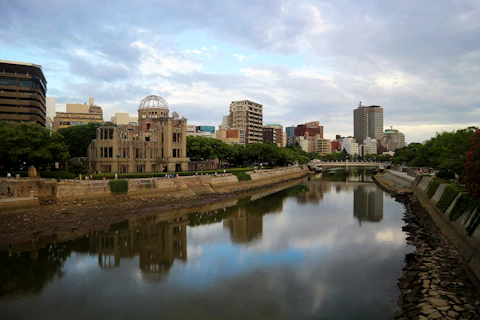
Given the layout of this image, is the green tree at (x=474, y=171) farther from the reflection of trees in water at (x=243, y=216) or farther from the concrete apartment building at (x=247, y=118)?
the concrete apartment building at (x=247, y=118)

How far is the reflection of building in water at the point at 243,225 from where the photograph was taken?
110 ft

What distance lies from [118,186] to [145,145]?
66.5 feet

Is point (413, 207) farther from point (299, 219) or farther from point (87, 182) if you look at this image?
point (87, 182)

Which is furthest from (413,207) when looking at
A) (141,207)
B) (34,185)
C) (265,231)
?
(34,185)

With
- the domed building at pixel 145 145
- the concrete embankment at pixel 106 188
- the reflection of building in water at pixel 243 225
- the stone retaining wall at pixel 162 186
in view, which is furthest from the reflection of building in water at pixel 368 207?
the domed building at pixel 145 145

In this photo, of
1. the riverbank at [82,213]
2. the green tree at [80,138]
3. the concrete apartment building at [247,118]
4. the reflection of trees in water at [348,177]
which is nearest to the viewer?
the riverbank at [82,213]

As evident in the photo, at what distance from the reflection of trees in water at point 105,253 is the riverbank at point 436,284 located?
1630 centimetres

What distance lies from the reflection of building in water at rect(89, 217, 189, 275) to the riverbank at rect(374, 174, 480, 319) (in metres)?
16.6

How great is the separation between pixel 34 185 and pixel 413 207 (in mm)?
51444

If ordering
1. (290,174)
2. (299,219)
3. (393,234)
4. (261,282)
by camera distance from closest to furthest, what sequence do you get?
(261,282) < (393,234) < (299,219) < (290,174)

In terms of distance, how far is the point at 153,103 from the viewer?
74625 mm

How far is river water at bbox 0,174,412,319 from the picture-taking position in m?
18.1

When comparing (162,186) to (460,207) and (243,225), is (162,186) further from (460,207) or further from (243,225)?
(460,207)

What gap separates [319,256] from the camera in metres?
26.9
